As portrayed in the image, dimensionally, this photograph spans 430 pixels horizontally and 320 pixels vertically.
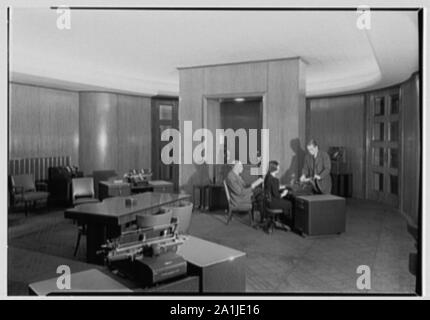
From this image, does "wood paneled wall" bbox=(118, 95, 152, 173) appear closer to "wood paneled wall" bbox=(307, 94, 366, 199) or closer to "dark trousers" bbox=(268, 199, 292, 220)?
"wood paneled wall" bbox=(307, 94, 366, 199)

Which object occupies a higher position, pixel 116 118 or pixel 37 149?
pixel 116 118

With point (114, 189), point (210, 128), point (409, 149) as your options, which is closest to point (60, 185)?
point (114, 189)

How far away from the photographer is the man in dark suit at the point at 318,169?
22.6 feet

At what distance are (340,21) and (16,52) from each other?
6.58 m

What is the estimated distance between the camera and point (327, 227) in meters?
6.20

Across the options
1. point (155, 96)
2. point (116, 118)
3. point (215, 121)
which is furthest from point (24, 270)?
point (155, 96)

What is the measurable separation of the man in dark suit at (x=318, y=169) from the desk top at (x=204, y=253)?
13.7 feet

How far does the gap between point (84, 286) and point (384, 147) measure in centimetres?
927

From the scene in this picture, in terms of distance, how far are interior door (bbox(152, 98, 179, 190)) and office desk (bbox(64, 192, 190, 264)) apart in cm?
729

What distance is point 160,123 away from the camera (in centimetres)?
1254

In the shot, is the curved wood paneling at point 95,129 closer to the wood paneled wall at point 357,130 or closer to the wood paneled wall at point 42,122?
the wood paneled wall at point 42,122

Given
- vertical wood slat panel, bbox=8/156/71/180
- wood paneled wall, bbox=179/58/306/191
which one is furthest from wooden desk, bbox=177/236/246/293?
vertical wood slat panel, bbox=8/156/71/180

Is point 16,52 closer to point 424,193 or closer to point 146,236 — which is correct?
point 146,236

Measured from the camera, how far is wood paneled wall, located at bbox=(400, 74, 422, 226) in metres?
7.24
